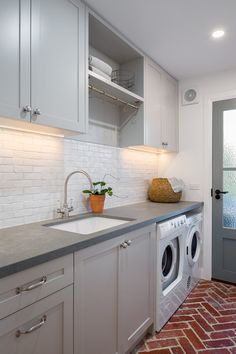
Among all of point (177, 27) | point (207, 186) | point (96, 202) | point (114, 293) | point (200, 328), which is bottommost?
point (200, 328)

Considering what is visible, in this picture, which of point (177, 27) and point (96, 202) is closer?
point (177, 27)

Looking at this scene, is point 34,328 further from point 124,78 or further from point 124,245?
point 124,78

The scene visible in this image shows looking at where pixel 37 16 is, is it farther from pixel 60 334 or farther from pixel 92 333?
pixel 92 333

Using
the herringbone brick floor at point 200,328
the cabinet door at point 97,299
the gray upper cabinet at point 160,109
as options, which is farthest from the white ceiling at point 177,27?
the herringbone brick floor at point 200,328

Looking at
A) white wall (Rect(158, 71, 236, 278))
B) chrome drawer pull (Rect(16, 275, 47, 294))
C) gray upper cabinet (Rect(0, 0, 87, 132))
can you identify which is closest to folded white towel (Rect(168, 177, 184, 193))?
white wall (Rect(158, 71, 236, 278))

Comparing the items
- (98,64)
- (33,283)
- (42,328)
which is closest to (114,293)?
(42,328)

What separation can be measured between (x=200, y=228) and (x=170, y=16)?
2.18 meters

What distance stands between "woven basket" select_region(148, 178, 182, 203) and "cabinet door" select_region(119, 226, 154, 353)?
3.39 ft

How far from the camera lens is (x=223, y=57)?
2498 millimetres

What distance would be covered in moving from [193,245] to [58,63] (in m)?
2.31

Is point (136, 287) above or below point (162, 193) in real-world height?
below

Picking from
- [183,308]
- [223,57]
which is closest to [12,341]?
[183,308]

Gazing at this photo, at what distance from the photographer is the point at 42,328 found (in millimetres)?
1039

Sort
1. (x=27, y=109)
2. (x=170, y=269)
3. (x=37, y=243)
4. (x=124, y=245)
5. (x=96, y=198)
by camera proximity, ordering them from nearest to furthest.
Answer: (x=37, y=243)
(x=27, y=109)
(x=124, y=245)
(x=96, y=198)
(x=170, y=269)
